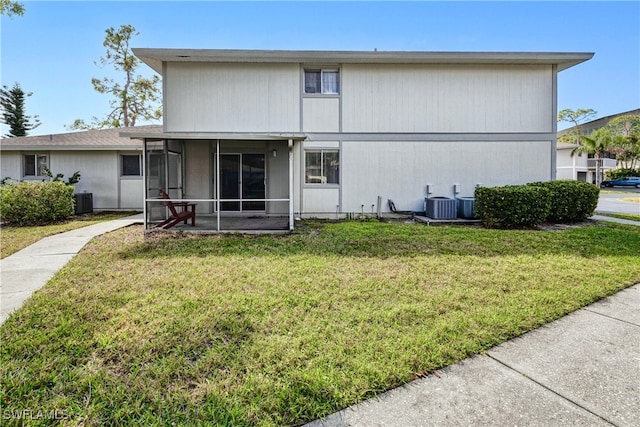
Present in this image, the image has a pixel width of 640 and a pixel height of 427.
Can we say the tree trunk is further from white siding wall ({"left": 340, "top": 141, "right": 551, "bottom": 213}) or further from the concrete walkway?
the concrete walkway

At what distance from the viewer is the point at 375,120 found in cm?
1123

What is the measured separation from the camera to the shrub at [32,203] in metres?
9.92

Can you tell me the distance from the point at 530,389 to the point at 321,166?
9.40 m

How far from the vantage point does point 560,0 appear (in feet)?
36.4

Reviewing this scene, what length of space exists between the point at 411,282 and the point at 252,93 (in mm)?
8705

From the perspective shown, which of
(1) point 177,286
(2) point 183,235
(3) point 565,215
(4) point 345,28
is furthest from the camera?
(4) point 345,28

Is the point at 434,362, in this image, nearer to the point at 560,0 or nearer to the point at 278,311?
the point at 278,311

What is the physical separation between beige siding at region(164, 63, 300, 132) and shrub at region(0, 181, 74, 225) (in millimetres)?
3997

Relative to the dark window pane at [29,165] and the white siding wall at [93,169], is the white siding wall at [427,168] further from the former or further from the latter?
the dark window pane at [29,165]

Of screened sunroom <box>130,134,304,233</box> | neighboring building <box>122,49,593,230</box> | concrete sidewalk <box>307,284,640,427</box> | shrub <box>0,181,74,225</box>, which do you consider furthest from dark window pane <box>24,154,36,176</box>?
concrete sidewalk <box>307,284,640,427</box>

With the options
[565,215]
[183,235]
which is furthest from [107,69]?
[565,215]

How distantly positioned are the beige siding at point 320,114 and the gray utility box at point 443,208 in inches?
153

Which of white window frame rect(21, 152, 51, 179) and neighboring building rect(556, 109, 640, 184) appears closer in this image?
white window frame rect(21, 152, 51, 179)

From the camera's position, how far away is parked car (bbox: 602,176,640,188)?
33528 millimetres
